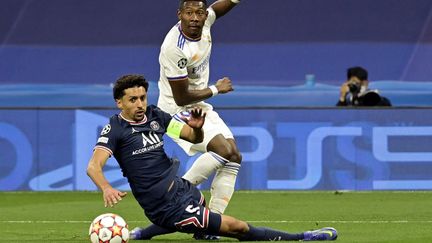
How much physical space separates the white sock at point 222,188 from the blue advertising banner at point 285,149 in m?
5.22

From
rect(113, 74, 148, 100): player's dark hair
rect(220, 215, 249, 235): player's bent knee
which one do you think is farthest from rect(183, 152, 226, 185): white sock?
rect(113, 74, 148, 100): player's dark hair

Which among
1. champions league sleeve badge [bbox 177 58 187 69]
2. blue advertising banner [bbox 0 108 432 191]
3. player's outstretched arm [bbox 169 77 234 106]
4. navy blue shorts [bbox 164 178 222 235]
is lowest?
navy blue shorts [bbox 164 178 222 235]

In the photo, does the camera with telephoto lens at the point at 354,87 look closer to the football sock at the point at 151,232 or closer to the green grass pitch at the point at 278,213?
the green grass pitch at the point at 278,213

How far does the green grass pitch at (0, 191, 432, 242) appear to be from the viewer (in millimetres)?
10219

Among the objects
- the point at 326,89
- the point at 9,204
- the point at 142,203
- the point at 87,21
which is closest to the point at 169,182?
the point at 142,203

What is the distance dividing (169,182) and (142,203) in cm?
27

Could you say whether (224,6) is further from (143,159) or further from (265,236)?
(265,236)

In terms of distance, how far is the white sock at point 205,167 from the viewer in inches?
398

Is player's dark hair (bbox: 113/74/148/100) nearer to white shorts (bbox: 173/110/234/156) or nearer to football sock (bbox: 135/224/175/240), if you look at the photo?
white shorts (bbox: 173/110/234/156)

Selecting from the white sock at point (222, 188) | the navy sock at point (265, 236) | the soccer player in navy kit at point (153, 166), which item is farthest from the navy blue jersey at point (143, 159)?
the white sock at point (222, 188)

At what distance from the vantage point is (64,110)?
1570 centimetres

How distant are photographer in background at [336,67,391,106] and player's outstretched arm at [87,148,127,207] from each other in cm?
793

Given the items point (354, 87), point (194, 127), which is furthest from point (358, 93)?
point (194, 127)

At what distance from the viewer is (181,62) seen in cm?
1021
